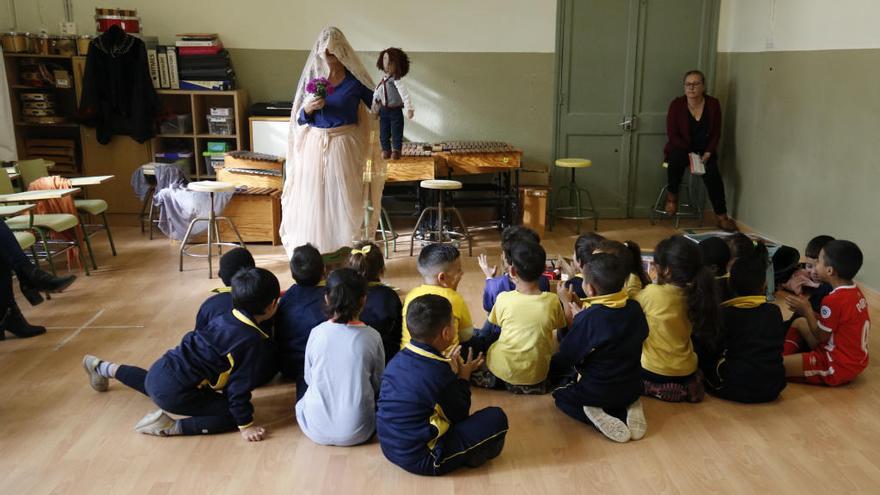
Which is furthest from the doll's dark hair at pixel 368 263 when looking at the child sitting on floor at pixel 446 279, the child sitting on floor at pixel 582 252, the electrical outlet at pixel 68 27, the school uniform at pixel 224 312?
the electrical outlet at pixel 68 27

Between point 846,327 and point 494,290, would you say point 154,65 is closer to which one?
point 494,290

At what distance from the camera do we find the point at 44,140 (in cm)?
709

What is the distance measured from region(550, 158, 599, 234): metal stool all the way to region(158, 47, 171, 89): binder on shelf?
3.57 meters

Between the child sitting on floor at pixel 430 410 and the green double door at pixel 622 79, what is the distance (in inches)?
193

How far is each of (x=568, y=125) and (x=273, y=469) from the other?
521 cm

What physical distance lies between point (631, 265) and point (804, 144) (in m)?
3.13

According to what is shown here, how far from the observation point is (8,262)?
4.21 metres

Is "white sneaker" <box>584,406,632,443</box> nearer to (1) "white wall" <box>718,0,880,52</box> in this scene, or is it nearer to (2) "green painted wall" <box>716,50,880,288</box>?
(2) "green painted wall" <box>716,50,880,288</box>

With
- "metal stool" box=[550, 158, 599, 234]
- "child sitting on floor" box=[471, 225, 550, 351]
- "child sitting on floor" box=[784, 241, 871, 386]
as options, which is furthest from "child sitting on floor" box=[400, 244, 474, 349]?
"metal stool" box=[550, 158, 599, 234]

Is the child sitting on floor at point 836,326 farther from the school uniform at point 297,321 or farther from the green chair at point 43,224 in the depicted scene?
the green chair at point 43,224

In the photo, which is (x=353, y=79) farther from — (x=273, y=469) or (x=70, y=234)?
(x=273, y=469)

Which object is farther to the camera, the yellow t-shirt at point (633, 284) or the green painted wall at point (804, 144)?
the green painted wall at point (804, 144)

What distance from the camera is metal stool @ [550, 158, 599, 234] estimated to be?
6.90 meters

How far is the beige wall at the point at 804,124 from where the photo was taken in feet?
16.9
